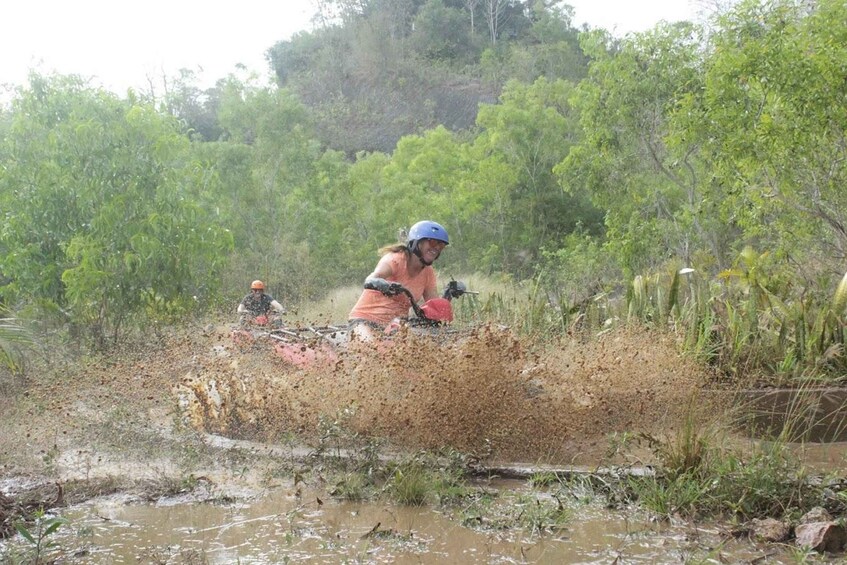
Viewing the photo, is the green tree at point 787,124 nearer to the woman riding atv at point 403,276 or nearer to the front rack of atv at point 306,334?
the woman riding atv at point 403,276

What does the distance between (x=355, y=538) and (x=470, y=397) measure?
1.58m

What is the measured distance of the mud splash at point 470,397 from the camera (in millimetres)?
6199

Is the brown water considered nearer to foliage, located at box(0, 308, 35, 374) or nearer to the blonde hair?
foliage, located at box(0, 308, 35, 374)

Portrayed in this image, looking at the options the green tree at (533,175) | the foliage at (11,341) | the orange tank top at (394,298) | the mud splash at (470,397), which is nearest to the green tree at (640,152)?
the green tree at (533,175)

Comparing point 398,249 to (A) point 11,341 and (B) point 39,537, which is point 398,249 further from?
(B) point 39,537

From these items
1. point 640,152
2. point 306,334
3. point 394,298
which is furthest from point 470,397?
point 640,152

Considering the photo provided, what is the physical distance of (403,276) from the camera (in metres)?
8.30

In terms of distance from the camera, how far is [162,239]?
13.4m

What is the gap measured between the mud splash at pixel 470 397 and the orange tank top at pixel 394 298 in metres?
1.08

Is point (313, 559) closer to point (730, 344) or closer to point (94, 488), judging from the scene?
point (94, 488)

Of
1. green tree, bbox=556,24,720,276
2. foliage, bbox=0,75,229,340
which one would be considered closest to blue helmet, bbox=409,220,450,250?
foliage, bbox=0,75,229,340

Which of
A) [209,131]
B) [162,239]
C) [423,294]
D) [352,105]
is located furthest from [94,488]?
[352,105]

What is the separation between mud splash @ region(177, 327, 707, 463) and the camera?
20.3 feet

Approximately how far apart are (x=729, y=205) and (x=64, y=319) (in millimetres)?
9926
